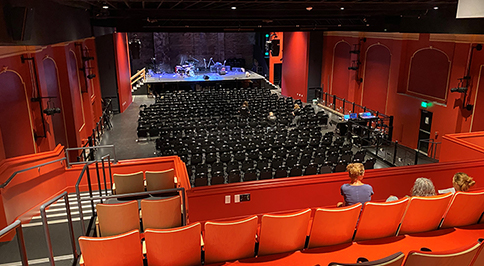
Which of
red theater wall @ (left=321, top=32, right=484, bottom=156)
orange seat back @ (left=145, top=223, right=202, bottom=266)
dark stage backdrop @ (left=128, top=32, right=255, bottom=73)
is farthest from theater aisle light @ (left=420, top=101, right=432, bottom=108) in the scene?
dark stage backdrop @ (left=128, top=32, right=255, bottom=73)

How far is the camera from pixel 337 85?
21.5m

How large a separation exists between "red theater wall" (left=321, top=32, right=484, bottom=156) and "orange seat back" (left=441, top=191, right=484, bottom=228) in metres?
10.1

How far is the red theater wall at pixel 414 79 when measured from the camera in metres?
13.0

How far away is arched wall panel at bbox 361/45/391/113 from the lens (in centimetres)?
1722

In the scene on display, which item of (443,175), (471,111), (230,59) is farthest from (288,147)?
(230,59)

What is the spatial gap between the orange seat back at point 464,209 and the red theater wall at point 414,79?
10.1 metres

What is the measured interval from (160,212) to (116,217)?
59 cm

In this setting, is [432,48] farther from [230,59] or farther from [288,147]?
[230,59]

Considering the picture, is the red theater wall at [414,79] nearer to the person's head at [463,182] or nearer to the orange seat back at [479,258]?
the person's head at [463,182]

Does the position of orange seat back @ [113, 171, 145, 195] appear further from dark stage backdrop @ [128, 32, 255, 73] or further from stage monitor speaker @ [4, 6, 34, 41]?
dark stage backdrop @ [128, 32, 255, 73]

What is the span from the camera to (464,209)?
4301mm

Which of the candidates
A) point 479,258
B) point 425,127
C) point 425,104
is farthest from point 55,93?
point 425,127

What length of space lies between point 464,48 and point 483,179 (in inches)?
309

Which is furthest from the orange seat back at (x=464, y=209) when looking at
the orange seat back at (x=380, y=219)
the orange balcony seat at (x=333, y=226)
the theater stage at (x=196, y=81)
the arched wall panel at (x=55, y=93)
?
the theater stage at (x=196, y=81)
